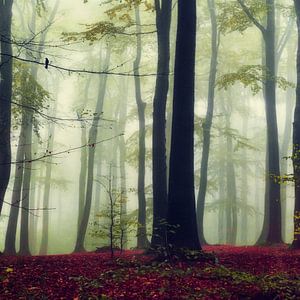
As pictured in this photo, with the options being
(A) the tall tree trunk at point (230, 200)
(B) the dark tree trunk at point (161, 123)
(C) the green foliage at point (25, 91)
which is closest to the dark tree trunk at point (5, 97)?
(C) the green foliage at point (25, 91)

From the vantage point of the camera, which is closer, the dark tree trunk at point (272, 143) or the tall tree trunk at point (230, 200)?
the dark tree trunk at point (272, 143)

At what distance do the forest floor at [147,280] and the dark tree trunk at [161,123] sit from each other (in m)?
3.37

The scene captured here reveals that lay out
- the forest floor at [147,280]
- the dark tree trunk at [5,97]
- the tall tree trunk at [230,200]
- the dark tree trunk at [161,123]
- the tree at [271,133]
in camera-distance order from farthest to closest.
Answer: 1. the tall tree trunk at [230,200]
2. the tree at [271,133]
3. the dark tree trunk at [161,123]
4. the dark tree trunk at [5,97]
5. the forest floor at [147,280]

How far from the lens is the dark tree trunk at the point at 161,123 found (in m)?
11.8

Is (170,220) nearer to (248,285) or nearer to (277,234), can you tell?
(248,285)

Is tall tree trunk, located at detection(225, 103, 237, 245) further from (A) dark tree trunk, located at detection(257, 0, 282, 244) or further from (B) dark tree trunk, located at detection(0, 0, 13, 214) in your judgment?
(B) dark tree trunk, located at detection(0, 0, 13, 214)

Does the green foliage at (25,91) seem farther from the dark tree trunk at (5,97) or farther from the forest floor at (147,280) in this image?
the forest floor at (147,280)

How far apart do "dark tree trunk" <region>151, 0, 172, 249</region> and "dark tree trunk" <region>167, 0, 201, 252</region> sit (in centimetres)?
215

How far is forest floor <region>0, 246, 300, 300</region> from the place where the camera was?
5.68 meters

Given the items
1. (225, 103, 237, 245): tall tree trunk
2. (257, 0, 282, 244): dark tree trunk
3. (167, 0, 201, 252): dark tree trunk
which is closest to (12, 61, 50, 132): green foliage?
(167, 0, 201, 252): dark tree trunk

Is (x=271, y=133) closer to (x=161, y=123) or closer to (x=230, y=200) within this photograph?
(x=161, y=123)

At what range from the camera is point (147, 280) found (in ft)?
21.9

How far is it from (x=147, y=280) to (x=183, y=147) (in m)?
3.65

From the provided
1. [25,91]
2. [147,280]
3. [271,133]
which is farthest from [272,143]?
[147,280]
